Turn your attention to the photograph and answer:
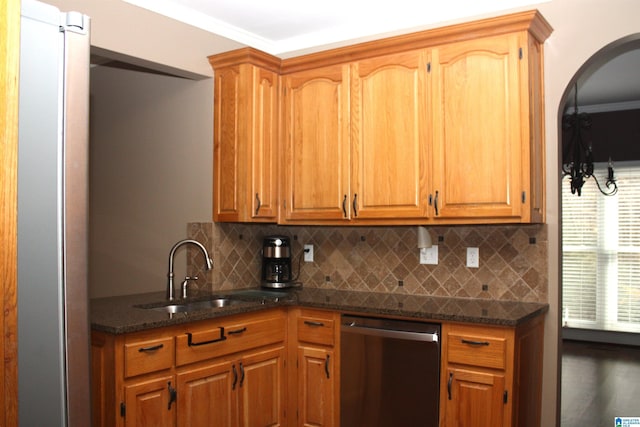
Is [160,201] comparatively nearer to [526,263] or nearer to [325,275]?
[325,275]

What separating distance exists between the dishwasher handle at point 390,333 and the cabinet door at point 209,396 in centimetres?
65

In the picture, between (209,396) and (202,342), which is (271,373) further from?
(202,342)

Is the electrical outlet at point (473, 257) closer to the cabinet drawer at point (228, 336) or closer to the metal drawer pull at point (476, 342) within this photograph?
the metal drawer pull at point (476, 342)

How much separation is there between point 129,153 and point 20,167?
2.91 metres

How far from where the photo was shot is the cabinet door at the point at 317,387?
333 centimetres

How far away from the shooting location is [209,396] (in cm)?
301

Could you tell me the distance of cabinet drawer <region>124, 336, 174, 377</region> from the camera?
2637 millimetres

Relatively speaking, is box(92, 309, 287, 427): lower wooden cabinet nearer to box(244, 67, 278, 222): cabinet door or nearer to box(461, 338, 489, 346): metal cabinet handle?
box(244, 67, 278, 222): cabinet door

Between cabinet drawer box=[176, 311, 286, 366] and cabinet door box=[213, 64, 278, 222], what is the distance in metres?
0.68

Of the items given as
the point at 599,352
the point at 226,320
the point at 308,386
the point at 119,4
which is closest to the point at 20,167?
the point at 226,320

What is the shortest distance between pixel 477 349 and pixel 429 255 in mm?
863

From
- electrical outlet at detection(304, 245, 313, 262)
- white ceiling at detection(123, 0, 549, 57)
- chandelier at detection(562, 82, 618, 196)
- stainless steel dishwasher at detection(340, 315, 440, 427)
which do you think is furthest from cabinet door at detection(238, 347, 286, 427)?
chandelier at detection(562, 82, 618, 196)

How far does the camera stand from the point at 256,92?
372 cm

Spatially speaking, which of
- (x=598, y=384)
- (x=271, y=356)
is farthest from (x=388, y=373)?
(x=598, y=384)
